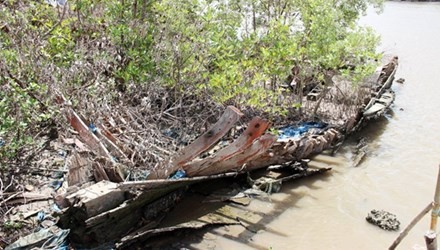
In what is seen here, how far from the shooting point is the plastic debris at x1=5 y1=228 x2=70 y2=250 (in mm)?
4824

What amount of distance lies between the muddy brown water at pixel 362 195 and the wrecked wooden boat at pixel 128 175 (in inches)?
35.0

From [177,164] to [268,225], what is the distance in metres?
1.98

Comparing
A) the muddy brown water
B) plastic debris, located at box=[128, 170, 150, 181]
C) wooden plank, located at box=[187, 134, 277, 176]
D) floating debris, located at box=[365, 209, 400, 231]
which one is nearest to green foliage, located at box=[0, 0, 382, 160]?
wooden plank, located at box=[187, 134, 277, 176]

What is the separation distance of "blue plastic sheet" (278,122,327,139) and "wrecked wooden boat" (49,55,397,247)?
2317 millimetres

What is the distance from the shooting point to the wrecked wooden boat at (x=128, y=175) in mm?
5246

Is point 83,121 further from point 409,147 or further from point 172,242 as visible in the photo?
point 409,147

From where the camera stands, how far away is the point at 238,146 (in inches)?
234

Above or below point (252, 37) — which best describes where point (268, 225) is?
below

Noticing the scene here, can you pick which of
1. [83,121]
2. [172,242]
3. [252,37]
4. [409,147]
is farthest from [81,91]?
[409,147]

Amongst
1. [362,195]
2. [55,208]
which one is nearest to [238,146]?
[55,208]

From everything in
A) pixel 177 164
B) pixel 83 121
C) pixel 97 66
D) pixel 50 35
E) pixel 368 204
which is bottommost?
pixel 368 204

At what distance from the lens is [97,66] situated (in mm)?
7516

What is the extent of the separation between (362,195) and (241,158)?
2.99 meters

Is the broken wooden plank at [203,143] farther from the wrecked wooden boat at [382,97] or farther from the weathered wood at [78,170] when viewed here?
the wrecked wooden boat at [382,97]
